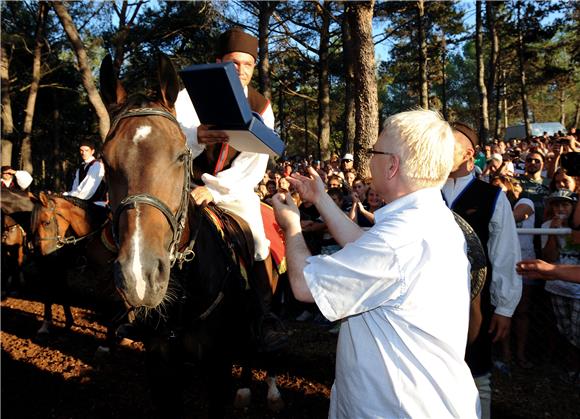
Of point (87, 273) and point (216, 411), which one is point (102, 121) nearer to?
point (87, 273)

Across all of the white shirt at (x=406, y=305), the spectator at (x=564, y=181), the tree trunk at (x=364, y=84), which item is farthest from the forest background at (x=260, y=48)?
the white shirt at (x=406, y=305)

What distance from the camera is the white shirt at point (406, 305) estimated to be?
1.76 meters

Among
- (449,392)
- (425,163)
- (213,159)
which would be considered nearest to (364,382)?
(449,392)

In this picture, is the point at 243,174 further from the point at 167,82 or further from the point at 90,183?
the point at 90,183

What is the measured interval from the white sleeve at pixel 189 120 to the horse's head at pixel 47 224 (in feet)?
14.5

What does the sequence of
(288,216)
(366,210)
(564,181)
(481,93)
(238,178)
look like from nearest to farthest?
1. (288,216)
2. (238,178)
3. (564,181)
4. (366,210)
5. (481,93)

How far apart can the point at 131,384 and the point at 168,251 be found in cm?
395

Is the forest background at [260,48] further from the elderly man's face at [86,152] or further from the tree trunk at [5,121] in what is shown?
the elderly man's face at [86,152]

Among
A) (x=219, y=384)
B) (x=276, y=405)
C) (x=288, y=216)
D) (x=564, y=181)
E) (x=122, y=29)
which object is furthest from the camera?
(x=122, y=29)

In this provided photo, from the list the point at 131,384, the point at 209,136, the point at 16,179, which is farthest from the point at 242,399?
the point at 16,179

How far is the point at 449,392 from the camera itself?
71.7 inches

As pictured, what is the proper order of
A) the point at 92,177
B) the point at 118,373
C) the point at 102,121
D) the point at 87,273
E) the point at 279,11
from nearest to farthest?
1. the point at 118,373
2. the point at 92,177
3. the point at 87,273
4. the point at 102,121
5. the point at 279,11

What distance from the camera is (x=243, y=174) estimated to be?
350 centimetres

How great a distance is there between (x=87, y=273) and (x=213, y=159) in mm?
9486
